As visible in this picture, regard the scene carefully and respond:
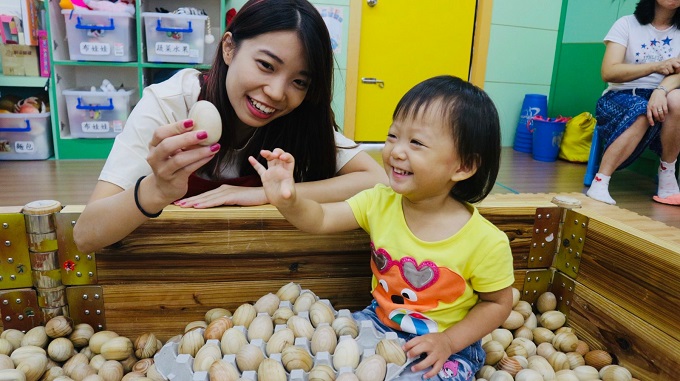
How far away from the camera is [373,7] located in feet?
10.5

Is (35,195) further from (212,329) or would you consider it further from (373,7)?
(373,7)

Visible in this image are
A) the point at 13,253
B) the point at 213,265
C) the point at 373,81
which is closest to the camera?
the point at 13,253

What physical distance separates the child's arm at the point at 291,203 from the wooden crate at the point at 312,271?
187mm

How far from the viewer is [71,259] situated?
107 centimetres

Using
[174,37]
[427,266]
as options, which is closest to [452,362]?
[427,266]

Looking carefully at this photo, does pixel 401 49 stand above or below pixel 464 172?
above

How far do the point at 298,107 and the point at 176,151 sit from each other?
1.40ft

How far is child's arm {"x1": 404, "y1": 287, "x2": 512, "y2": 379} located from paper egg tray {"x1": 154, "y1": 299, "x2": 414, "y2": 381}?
0.10 ft

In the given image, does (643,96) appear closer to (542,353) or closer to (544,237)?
(544,237)

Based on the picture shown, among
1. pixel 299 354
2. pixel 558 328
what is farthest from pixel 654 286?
pixel 299 354

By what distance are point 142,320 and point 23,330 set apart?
24 cm

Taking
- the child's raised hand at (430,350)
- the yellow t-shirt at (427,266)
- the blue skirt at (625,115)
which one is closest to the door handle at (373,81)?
the blue skirt at (625,115)

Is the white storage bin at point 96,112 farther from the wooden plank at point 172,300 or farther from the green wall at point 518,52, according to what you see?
the green wall at point 518,52

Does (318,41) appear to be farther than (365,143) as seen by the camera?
No
